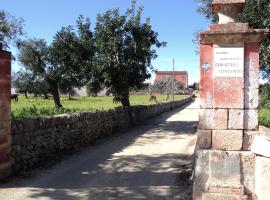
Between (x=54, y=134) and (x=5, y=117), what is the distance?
317cm

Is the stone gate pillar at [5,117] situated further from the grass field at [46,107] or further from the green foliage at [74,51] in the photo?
the green foliage at [74,51]

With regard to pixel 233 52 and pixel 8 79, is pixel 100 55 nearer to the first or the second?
pixel 8 79

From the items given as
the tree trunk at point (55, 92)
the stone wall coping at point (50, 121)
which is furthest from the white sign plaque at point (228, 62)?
the tree trunk at point (55, 92)

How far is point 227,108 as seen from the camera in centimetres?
700

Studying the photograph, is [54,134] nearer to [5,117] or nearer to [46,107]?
[5,117]

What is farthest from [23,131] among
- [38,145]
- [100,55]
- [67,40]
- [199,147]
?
[67,40]

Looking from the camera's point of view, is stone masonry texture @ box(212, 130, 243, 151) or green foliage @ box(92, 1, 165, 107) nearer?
stone masonry texture @ box(212, 130, 243, 151)

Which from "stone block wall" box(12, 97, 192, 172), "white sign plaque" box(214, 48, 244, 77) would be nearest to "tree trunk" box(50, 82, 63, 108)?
"stone block wall" box(12, 97, 192, 172)

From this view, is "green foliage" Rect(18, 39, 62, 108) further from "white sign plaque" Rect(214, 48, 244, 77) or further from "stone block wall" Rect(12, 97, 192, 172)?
"white sign plaque" Rect(214, 48, 244, 77)

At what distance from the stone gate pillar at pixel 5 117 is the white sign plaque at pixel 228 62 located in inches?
189

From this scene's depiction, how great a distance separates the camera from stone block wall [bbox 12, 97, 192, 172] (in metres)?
10.5

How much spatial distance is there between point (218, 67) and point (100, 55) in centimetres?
1519

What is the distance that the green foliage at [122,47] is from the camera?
21.5m

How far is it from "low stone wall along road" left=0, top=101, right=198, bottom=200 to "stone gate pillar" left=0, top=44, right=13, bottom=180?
0.38m
